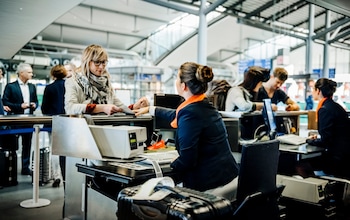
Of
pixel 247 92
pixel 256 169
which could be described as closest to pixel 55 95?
pixel 247 92

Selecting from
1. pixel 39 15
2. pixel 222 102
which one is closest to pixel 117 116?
pixel 222 102

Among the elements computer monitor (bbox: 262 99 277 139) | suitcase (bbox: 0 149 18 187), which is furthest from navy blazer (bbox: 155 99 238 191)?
suitcase (bbox: 0 149 18 187)

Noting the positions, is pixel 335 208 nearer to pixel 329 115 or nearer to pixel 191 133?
pixel 329 115

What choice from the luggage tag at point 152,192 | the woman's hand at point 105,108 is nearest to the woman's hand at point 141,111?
the woman's hand at point 105,108

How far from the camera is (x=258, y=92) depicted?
4.07m

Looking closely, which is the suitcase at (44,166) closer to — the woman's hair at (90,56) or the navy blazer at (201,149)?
the woman's hair at (90,56)

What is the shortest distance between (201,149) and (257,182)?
1.13 ft

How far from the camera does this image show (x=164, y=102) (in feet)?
9.10

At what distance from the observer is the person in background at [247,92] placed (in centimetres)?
354

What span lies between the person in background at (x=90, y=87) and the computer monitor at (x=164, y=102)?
26 centimetres

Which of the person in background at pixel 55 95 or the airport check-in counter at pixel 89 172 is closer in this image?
the airport check-in counter at pixel 89 172

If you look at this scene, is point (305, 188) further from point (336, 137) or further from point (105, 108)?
point (105, 108)

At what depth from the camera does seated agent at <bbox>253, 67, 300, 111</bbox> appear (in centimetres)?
409

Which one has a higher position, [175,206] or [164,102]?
[164,102]
